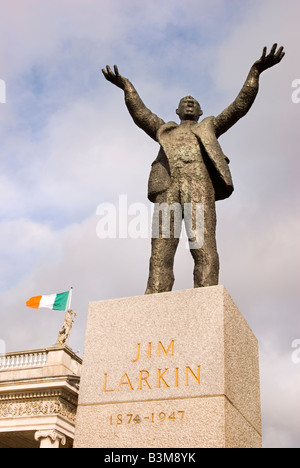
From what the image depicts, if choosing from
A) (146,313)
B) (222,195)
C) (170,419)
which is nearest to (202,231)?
(222,195)

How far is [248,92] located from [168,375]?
4080 mm

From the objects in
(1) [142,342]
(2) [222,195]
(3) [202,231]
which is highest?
(2) [222,195]

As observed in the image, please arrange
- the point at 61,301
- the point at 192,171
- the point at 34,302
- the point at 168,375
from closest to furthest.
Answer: the point at 168,375, the point at 192,171, the point at 61,301, the point at 34,302

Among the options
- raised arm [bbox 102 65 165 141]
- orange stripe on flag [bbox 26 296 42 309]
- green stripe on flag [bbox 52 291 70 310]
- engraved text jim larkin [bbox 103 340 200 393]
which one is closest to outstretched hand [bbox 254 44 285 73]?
raised arm [bbox 102 65 165 141]

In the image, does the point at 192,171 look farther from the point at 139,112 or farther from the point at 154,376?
the point at 154,376

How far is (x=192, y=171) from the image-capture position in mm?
7832

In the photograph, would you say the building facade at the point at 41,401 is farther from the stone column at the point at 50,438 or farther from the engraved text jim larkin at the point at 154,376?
the engraved text jim larkin at the point at 154,376

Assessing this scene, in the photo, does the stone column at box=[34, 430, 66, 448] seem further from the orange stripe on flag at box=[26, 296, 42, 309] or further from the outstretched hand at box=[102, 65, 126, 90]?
the outstretched hand at box=[102, 65, 126, 90]

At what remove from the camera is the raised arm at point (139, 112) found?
8.49m

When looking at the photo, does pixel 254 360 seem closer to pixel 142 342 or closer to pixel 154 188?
pixel 142 342

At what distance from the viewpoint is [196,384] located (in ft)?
19.9

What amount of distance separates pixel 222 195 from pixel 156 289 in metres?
1.67

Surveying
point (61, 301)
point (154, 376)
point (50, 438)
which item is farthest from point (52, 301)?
point (154, 376)

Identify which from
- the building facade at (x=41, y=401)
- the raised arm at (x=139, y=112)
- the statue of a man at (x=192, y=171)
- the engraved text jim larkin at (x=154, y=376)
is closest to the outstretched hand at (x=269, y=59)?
the statue of a man at (x=192, y=171)
